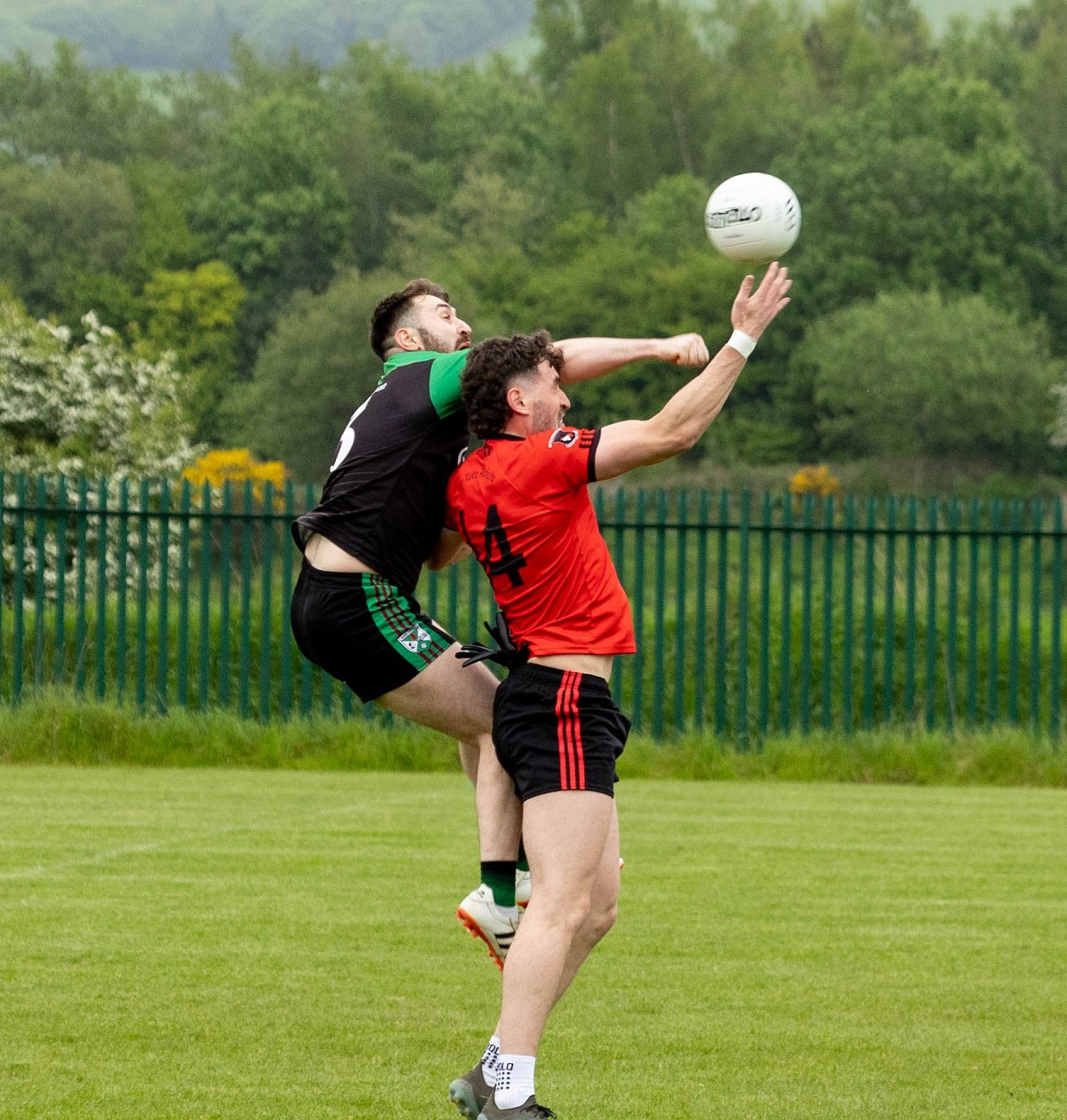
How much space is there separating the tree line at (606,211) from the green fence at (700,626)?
203 ft

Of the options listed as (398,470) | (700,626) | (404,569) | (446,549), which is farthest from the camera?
(700,626)

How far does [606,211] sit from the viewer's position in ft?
329

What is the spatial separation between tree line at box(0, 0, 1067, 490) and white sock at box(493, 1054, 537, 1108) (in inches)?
2831

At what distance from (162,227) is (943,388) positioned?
41.2 metres

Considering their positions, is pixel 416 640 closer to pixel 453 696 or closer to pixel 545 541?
pixel 453 696

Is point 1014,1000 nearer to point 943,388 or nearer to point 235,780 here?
point 235,780

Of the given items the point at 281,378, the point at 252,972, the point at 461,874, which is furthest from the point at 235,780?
the point at 281,378

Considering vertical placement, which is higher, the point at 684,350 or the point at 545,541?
the point at 684,350

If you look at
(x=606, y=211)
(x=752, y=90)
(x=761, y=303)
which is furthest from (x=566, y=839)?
(x=752, y=90)

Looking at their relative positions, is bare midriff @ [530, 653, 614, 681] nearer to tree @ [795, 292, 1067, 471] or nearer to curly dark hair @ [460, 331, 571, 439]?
curly dark hair @ [460, 331, 571, 439]

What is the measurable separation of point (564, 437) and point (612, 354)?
21.5 inches

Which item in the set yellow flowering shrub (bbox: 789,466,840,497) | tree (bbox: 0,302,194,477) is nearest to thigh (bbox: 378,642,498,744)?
tree (bbox: 0,302,194,477)

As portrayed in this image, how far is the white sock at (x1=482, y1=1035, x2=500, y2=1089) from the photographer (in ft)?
13.9

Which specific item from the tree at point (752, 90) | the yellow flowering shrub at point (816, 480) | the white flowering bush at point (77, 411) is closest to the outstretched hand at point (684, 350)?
the white flowering bush at point (77, 411)
